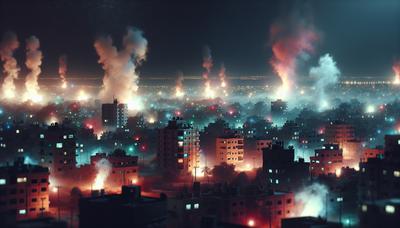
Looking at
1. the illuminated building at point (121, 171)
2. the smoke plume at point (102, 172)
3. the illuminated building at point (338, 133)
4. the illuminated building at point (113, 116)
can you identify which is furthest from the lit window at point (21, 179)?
the illuminated building at point (113, 116)

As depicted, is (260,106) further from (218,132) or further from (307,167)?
(307,167)

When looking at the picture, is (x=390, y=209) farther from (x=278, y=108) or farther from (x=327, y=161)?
(x=278, y=108)

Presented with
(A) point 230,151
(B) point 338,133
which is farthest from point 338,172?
(B) point 338,133

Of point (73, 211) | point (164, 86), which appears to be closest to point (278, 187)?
point (73, 211)

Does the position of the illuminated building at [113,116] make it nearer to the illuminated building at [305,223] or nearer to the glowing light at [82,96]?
the glowing light at [82,96]

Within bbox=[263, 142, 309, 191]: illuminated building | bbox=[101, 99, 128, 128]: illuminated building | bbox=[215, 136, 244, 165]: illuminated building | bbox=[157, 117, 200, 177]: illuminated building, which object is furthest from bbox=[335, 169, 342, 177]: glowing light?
bbox=[101, 99, 128, 128]: illuminated building
